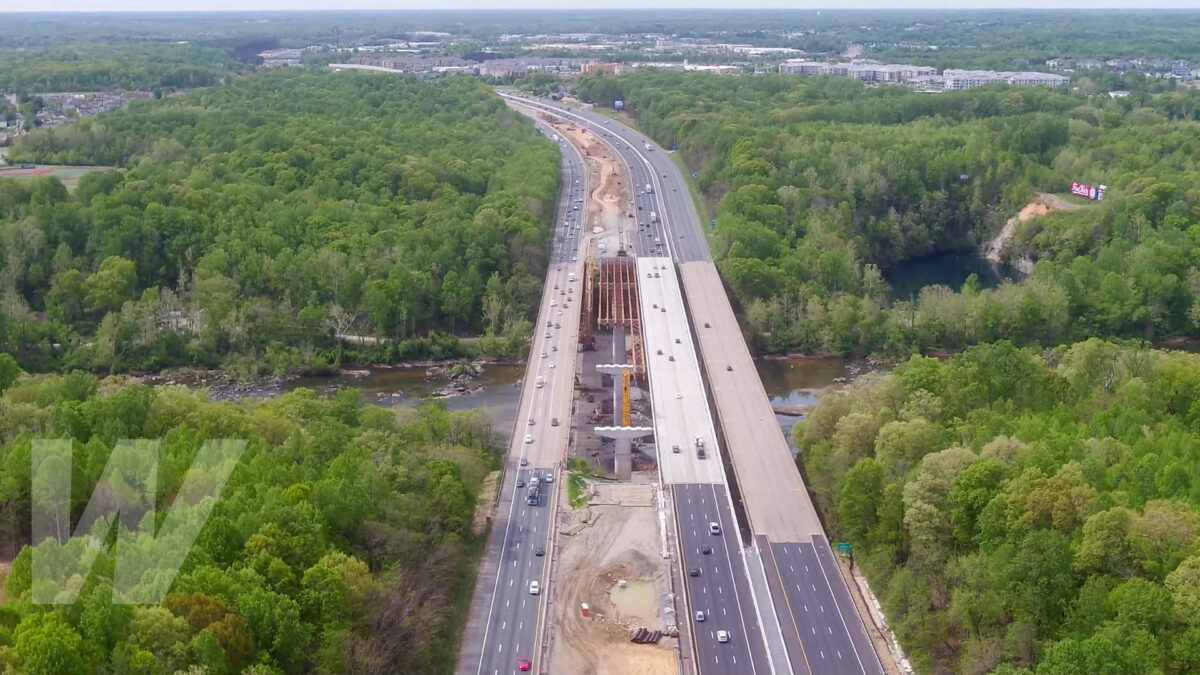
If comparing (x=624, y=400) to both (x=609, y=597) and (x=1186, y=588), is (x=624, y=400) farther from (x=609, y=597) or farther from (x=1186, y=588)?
(x=1186, y=588)

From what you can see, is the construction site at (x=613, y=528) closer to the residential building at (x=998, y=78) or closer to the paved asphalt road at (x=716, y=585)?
the paved asphalt road at (x=716, y=585)

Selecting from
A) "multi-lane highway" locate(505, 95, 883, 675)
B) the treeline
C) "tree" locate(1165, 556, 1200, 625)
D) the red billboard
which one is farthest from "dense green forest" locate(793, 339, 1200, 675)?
the treeline

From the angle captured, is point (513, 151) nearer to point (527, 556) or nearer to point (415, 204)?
point (415, 204)

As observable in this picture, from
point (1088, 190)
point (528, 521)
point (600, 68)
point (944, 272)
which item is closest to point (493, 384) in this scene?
point (528, 521)

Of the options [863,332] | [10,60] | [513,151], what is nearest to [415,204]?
[513,151]

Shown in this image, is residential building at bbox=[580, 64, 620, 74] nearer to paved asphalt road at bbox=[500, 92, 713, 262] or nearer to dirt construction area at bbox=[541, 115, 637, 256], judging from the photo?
paved asphalt road at bbox=[500, 92, 713, 262]

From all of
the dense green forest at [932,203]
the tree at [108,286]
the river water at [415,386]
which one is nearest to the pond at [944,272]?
the dense green forest at [932,203]
